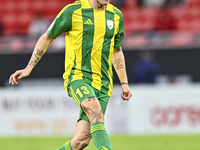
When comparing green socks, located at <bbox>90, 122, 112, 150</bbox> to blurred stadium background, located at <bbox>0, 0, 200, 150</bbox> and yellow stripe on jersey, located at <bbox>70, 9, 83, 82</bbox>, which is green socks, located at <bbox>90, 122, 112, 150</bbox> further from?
blurred stadium background, located at <bbox>0, 0, 200, 150</bbox>

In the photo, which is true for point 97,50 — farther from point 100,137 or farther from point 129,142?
point 129,142

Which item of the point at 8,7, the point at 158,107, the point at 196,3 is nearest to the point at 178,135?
the point at 158,107

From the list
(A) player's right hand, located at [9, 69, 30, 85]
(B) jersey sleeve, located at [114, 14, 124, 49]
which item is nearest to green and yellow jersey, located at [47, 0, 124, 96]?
(B) jersey sleeve, located at [114, 14, 124, 49]

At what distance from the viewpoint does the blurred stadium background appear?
10.2 metres

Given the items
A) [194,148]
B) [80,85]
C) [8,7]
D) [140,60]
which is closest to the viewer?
[80,85]

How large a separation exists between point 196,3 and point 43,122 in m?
6.24

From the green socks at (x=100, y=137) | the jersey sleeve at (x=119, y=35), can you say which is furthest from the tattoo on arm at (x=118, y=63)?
the green socks at (x=100, y=137)

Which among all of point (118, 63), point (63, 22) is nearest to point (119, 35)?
point (118, 63)

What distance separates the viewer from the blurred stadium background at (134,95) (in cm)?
1018

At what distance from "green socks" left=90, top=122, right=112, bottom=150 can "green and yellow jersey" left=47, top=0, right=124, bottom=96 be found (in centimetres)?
53

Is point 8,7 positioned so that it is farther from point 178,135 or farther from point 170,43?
point 178,135

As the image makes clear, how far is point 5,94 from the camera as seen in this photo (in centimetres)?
1067

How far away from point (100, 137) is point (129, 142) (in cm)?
470

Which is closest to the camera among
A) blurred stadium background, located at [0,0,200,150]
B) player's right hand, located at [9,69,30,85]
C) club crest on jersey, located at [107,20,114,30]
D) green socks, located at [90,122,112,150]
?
green socks, located at [90,122,112,150]
